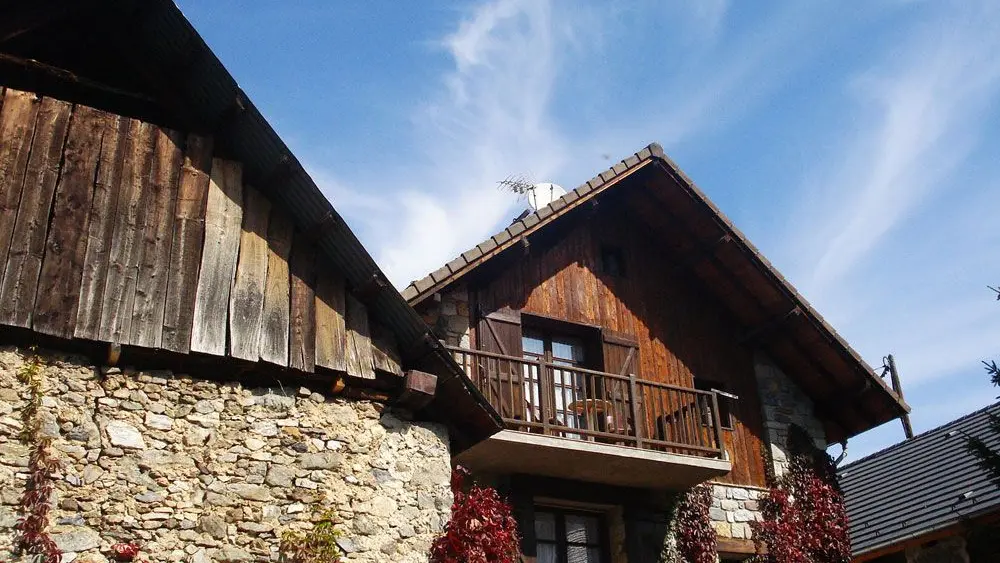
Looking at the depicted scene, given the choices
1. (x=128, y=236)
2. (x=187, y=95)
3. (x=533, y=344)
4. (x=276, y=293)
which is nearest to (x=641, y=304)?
Result: (x=533, y=344)

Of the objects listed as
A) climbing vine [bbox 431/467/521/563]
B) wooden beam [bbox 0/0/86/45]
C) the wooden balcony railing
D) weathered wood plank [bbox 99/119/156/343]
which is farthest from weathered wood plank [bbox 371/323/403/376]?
wooden beam [bbox 0/0/86/45]

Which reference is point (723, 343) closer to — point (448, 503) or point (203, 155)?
point (448, 503)

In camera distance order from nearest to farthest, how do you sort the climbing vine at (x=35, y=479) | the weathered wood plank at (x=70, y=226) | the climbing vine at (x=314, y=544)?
the climbing vine at (x=35, y=479)
the weathered wood plank at (x=70, y=226)
the climbing vine at (x=314, y=544)

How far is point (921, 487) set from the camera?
47.3 feet

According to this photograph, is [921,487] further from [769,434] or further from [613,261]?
[613,261]

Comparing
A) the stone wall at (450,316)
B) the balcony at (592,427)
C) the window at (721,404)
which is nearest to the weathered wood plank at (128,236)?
the balcony at (592,427)

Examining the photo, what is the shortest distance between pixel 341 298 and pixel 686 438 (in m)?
5.17

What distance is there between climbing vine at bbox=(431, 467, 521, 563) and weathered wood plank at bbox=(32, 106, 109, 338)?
139 inches

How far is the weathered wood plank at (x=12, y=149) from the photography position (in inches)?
310

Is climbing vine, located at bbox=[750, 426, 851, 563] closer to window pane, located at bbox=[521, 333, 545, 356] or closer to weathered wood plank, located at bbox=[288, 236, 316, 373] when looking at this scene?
window pane, located at bbox=[521, 333, 545, 356]

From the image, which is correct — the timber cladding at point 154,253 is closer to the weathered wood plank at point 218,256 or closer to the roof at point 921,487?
the weathered wood plank at point 218,256

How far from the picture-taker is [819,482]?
13.7 m

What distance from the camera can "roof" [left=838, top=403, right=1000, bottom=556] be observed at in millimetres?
13141

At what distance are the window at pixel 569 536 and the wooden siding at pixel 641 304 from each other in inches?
78.8
